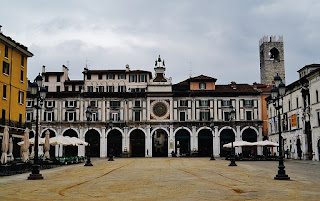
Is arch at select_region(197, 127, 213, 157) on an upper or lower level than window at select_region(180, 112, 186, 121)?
lower

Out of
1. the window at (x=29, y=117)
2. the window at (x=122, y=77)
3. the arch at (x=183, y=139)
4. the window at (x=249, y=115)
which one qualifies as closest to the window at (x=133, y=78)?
the window at (x=122, y=77)

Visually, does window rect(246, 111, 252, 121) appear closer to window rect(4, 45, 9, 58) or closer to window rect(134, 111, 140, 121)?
window rect(134, 111, 140, 121)

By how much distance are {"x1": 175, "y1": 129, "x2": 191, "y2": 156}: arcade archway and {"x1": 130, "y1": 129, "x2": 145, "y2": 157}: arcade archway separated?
642 cm

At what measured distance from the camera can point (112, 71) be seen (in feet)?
227

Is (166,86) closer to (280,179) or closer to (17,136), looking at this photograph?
(17,136)

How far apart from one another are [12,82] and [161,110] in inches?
1209

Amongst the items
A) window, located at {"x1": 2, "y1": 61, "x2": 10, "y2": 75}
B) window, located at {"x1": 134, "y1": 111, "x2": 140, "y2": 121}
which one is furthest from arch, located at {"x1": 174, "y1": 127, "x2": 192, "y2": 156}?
window, located at {"x1": 2, "y1": 61, "x2": 10, "y2": 75}

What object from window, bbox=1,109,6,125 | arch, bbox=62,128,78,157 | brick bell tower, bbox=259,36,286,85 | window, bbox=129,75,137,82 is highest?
brick bell tower, bbox=259,36,286,85

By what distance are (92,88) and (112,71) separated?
4.96 meters

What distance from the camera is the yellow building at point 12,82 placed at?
41900mm

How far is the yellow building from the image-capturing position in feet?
137

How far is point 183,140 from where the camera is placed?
6875 centimetres

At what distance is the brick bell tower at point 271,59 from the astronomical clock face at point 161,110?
36.8m

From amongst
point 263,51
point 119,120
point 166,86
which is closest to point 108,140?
point 119,120
